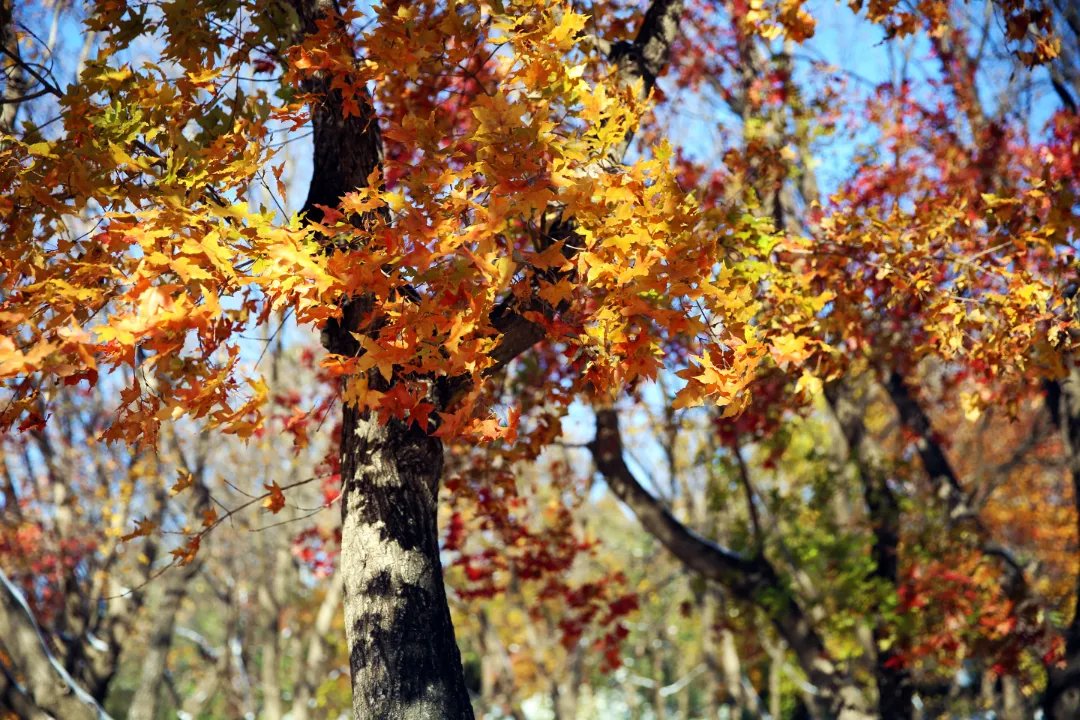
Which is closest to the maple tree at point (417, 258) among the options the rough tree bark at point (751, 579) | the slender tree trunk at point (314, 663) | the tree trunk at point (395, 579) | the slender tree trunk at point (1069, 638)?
the tree trunk at point (395, 579)

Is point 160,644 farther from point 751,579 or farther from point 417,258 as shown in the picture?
Answer: point 417,258

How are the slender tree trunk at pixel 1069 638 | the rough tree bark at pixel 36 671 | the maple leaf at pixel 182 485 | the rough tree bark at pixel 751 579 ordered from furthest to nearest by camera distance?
the rough tree bark at pixel 751 579, the slender tree trunk at pixel 1069 638, the rough tree bark at pixel 36 671, the maple leaf at pixel 182 485

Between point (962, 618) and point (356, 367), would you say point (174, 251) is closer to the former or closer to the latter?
point (356, 367)

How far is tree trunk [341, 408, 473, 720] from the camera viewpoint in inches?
148

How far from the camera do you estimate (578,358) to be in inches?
152

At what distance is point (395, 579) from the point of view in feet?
12.8

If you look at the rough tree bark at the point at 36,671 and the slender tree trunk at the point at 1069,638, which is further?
the slender tree trunk at the point at 1069,638

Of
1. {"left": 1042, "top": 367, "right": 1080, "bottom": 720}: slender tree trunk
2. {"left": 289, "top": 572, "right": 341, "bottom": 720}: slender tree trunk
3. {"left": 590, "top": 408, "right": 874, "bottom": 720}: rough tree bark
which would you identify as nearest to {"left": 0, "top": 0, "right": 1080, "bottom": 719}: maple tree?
{"left": 590, "top": 408, "right": 874, "bottom": 720}: rough tree bark

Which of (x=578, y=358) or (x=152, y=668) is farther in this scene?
(x=152, y=668)

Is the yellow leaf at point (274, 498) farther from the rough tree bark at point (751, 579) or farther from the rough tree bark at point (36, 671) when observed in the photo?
the rough tree bark at point (751, 579)

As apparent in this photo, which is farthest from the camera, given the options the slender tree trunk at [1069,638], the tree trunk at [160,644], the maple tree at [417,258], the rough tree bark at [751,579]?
the tree trunk at [160,644]

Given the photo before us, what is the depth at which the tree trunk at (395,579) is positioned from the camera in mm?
3754

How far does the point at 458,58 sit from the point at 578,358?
1286 mm

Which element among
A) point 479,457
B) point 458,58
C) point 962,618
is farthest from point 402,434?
point 962,618
